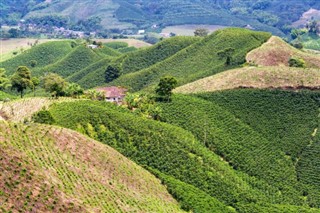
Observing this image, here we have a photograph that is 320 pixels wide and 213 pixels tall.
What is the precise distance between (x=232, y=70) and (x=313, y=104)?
Answer: 76.5 feet

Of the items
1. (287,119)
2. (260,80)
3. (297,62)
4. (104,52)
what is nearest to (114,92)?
(260,80)

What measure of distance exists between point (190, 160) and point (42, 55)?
411 feet

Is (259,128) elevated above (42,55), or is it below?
above

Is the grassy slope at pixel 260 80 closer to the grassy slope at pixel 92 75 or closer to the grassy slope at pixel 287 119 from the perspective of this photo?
the grassy slope at pixel 287 119

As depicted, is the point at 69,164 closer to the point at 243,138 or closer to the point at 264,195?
the point at 264,195

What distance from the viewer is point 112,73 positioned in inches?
5595

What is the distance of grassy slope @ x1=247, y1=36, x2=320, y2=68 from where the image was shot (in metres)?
114

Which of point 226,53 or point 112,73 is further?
point 112,73

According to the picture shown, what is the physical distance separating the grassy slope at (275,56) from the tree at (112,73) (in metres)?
45.1

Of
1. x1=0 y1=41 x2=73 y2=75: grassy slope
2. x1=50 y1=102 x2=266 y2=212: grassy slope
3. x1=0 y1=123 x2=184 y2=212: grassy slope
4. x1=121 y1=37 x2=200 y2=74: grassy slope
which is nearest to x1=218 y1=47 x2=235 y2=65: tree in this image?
x1=121 y1=37 x2=200 y2=74: grassy slope

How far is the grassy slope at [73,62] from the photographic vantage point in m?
161

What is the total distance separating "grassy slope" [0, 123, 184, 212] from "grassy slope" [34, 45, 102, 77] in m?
103

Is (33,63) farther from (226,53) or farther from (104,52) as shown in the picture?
(226,53)

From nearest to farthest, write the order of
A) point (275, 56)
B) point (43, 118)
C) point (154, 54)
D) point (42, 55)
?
point (43, 118) < point (275, 56) < point (154, 54) < point (42, 55)
